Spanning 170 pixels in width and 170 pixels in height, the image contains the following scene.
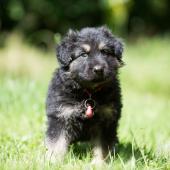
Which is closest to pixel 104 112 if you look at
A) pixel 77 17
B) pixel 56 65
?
pixel 56 65

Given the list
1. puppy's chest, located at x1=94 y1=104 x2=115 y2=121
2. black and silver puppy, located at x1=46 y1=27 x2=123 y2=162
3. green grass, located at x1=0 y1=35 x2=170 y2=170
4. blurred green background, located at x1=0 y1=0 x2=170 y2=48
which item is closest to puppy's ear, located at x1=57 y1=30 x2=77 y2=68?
black and silver puppy, located at x1=46 y1=27 x2=123 y2=162

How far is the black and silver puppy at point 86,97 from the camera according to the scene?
529 cm

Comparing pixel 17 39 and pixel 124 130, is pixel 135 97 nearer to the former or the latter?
pixel 124 130

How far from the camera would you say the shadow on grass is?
18.1 feet

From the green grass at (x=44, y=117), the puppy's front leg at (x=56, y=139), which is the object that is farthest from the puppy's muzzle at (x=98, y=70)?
the green grass at (x=44, y=117)

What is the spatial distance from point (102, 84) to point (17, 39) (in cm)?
970

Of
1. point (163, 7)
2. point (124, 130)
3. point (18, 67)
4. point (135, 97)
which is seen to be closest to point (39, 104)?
point (124, 130)

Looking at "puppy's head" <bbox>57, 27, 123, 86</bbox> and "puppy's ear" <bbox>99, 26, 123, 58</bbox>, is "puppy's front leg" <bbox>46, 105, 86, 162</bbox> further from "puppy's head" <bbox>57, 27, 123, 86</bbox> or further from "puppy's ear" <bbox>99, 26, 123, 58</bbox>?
"puppy's ear" <bbox>99, 26, 123, 58</bbox>

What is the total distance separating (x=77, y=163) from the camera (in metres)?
5.04

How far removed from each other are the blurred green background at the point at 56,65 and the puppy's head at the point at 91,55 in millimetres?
700

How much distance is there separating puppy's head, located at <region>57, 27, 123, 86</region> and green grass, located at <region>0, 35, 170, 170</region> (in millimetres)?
689

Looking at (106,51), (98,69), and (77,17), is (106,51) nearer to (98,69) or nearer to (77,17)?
(98,69)

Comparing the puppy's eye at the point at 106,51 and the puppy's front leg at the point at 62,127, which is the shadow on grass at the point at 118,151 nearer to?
the puppy's front leg at the point at 62,127

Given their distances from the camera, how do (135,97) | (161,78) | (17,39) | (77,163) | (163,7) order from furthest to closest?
1. (163,7)
2. (17,39)
3. (161,78)
4. (135,97)
5. (77,163)
